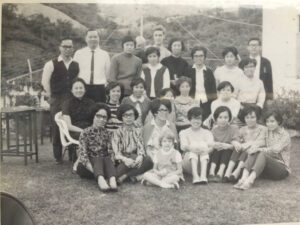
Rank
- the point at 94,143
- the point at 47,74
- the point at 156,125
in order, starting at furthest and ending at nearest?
the point at 156,125 < the point at 94,143 < the point at 47,74

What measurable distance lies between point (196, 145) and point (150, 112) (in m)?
0.38

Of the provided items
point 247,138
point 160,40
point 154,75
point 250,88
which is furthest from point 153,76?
point 247,138

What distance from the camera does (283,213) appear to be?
116 inches

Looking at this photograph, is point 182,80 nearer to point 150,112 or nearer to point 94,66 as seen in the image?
point 150,112

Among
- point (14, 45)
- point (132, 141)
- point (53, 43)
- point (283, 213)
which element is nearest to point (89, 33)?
point (53, 43)

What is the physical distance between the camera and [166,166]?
2.85m

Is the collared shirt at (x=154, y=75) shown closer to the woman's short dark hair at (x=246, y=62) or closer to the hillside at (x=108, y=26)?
the hillside at (x=108, y=26)

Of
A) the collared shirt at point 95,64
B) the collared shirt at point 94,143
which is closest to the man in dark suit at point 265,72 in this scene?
the collared shirt at point 95,64

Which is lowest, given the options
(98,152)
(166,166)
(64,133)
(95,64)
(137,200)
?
(137,200)

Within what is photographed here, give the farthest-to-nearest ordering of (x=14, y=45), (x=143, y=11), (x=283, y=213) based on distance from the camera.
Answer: (x=283, y=213) < (x=143, y=11) < (x=14, y=45)

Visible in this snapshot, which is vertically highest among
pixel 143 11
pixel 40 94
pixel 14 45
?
pixel 143 11

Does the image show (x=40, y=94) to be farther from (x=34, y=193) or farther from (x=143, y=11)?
(x=143, y=11)

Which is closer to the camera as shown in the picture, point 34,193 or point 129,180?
point 34,193

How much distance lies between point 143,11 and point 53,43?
0.58m
